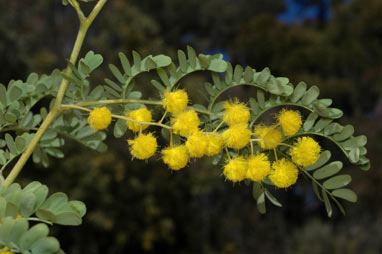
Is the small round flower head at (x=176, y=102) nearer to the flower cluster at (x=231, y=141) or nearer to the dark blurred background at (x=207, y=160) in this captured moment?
the flower cluster at (x=231, y=141)

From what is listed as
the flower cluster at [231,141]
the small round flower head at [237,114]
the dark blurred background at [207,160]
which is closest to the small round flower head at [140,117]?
the flower cluster at [231,141]

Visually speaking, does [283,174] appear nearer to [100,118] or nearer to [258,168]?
[258,168]

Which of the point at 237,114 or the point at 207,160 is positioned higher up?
the point at 207,160

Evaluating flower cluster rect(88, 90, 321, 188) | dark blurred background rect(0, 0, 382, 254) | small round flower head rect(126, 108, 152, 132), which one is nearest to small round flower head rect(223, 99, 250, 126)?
flower cluster rect(88, 90, 321, 188)

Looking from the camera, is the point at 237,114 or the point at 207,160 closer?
the point at 237,114

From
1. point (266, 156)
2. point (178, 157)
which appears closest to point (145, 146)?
point (178, 157)

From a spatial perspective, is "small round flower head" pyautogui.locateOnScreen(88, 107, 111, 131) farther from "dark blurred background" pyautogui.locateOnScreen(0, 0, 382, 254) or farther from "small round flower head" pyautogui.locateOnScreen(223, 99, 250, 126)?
"dark blurred background" pyautogui.locateOnScreen(0, 0, 382, 254)
